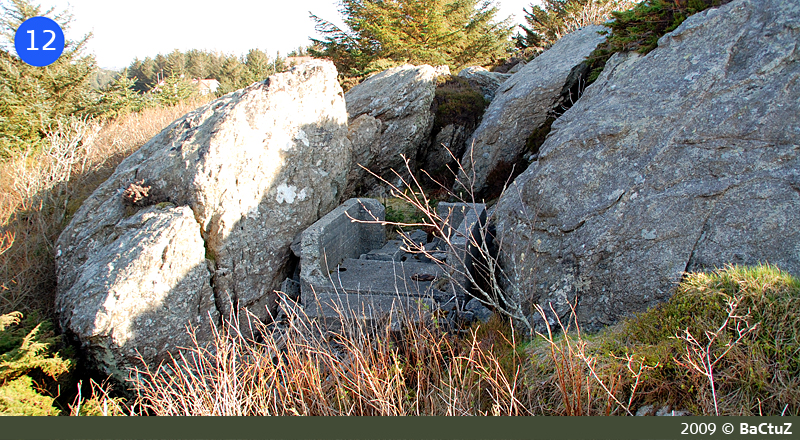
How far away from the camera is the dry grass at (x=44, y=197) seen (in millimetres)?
5547

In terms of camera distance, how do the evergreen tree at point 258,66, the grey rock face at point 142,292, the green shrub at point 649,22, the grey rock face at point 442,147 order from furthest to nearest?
the evergreen tree at point 258,66 → the grey rock face at point 442,147 → the green shrub at point 649,22 → the grey rock face at point 142,292

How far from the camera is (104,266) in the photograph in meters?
4.67

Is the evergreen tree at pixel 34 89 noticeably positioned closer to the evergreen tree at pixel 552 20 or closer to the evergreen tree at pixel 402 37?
the evergreen tree at pixel 402 37

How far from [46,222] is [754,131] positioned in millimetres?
8803

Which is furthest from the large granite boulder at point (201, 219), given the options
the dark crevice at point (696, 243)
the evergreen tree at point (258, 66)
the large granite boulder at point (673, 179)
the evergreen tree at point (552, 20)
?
the evergreen tree at point (258, 66)

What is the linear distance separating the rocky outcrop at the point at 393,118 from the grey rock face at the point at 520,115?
1308 millimetres

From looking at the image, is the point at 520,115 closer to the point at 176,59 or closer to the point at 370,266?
the point at 370,266

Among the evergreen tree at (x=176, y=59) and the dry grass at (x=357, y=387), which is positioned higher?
the evergreen tree at (x=176, y=59)

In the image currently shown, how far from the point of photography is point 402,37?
50.5 feet

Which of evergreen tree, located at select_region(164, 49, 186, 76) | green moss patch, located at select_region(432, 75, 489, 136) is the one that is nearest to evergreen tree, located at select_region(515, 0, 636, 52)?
green moss patch, located at select_region(432, 75, 489, 136)

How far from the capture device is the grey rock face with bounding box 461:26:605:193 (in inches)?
285

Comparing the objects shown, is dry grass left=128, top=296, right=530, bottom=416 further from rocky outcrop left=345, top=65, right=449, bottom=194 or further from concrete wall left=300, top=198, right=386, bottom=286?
rocky outcrop left=345, top=65, right=449, bottom=194

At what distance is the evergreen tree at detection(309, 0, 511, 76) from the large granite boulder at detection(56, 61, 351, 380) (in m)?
8.95

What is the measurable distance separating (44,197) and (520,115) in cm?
775
